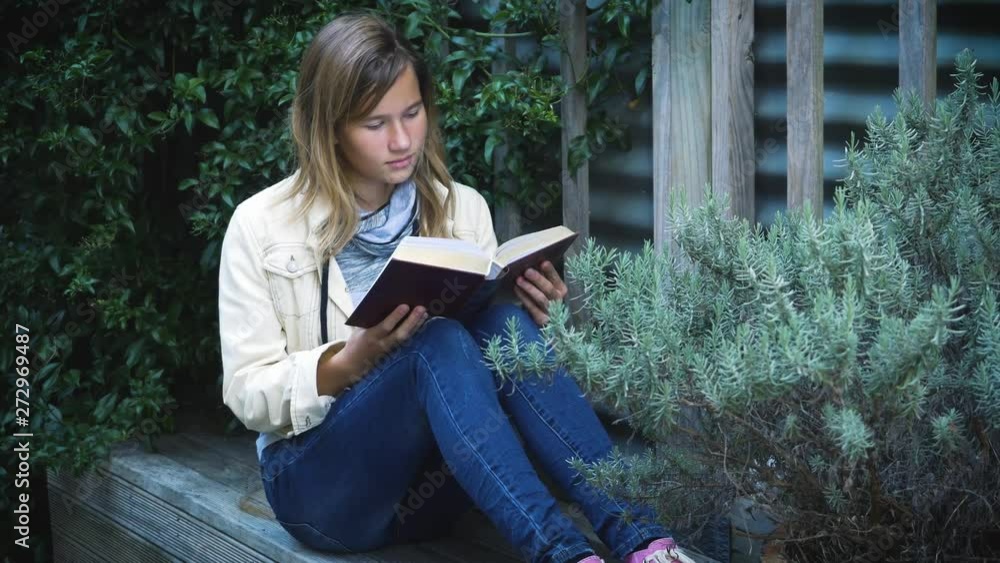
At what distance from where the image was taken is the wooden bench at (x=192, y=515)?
2645 millimetres

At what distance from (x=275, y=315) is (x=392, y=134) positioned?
46cm

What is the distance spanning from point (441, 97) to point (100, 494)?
5.01ft

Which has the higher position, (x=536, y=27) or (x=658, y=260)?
(x=536, y=27)

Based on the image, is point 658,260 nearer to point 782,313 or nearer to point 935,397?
point 782,313

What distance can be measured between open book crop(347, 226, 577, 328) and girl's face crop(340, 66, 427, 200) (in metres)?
0.34

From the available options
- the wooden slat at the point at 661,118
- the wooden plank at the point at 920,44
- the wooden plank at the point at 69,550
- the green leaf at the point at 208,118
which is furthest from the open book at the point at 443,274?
the wooden plank at the point at 69,550

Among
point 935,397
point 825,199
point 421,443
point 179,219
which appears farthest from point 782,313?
point 179,219

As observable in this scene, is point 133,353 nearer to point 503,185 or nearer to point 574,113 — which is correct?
point 503,185

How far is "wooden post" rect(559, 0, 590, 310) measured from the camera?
9.57 ft

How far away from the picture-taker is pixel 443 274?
202cm

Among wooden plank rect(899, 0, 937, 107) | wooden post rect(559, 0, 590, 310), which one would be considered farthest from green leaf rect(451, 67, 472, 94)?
wooden plank rect(899, 0, 937, 107)

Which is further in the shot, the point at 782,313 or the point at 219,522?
the point at 219,522

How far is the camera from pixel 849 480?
1.67 m

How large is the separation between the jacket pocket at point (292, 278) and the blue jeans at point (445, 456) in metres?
0.27
